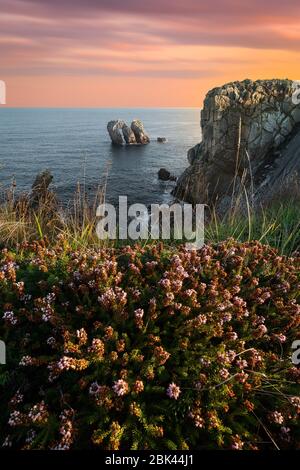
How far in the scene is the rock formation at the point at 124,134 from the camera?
132 meters

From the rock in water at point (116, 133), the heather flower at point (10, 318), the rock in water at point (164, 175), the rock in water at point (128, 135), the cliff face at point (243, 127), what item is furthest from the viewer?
the rock in water at point (128, 135)

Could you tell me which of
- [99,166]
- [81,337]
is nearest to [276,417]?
[81,337]

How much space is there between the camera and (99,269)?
378 cm

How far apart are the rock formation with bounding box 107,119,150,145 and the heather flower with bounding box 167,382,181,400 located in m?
134

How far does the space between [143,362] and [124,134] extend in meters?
134

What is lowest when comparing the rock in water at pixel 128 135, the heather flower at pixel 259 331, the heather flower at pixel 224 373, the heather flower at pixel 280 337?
the heather flower at pixel 224 373

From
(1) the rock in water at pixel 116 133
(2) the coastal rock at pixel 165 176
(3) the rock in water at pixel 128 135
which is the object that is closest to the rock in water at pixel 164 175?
(2) the coastal rock at pixel 165 176

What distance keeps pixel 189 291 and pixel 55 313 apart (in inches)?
46.2

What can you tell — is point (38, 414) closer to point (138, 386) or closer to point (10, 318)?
point (138, 386)

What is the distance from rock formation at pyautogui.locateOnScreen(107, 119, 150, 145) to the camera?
132250 millimetres

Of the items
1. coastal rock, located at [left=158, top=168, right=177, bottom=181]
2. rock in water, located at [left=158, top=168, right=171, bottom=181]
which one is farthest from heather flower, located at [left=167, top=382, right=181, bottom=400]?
rock in water, located at [left=158, top=168, right=171, bottom=181]

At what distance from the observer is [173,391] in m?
2.87

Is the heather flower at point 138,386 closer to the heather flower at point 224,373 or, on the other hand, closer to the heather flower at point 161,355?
the heather flower at point 161,355
